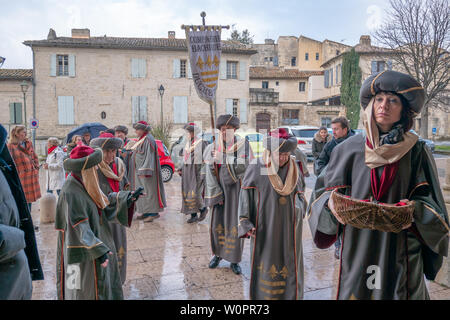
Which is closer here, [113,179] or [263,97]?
[113,179]

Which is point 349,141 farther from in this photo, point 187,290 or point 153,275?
point 153,275

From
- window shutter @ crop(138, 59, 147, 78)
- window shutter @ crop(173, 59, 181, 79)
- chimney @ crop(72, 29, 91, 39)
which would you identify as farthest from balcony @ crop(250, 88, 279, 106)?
chimney @ crop(72, 29, 91, 39)

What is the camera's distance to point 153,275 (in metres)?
4.40

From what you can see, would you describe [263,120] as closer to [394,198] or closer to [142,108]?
[142,108]

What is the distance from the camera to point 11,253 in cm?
176

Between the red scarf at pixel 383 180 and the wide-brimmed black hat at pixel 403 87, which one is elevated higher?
the wide-brimmed black hat at pixel 403 87

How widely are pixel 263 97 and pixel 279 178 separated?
1048 inches

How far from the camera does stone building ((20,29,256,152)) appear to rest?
84.6 ft

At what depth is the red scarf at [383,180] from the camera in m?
2.06

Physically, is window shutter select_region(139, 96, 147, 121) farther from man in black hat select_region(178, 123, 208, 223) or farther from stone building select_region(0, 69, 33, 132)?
man in black hat select_region(178, 123, 208, 223)

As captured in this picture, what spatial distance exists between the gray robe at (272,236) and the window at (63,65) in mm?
26544

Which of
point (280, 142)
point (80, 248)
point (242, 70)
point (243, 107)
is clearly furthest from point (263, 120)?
point (80, 248)

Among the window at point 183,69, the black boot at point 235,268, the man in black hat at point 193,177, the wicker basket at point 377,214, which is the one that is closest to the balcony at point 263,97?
the window at point 183,69

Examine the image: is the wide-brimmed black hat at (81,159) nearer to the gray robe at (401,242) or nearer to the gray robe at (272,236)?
the gray robe at (272,236)
